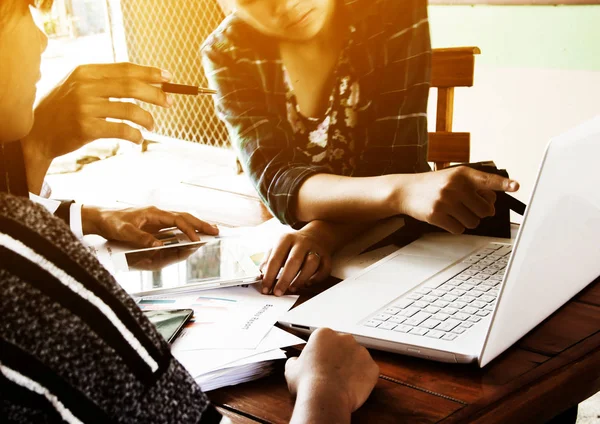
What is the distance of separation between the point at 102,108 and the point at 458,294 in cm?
61

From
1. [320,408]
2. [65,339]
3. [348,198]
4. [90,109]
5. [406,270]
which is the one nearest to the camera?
[65,339]

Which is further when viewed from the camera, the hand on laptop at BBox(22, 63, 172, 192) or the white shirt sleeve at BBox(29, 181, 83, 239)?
the white shirt sleeve at BBox(29, 181, 83, 239)

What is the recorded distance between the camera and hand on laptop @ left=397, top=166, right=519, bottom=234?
3.00ft

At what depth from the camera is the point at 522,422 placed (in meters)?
0.64

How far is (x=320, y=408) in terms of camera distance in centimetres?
59

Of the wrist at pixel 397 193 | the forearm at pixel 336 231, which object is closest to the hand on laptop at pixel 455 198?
the wrist at pixel 397 193

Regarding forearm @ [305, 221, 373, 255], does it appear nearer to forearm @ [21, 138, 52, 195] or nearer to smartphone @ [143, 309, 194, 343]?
smartphone @ [143, 309, 194, 343]

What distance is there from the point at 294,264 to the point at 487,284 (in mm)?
261

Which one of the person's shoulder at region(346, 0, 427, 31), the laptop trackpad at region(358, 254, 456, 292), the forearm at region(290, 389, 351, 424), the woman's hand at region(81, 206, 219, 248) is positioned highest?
the person's shoulder at region(346, 0, 427, 31)

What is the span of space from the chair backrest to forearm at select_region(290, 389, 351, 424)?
1106 mm

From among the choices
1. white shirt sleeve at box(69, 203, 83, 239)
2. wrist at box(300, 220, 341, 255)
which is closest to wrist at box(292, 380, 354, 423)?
wrist at box(300, 220, 341, 255)

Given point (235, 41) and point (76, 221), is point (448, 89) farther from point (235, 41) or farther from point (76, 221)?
point (76, 221)

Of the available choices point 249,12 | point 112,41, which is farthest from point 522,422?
point 112,41

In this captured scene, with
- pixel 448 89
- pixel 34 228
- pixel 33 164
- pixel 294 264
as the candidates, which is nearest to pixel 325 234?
pixel 294 264
